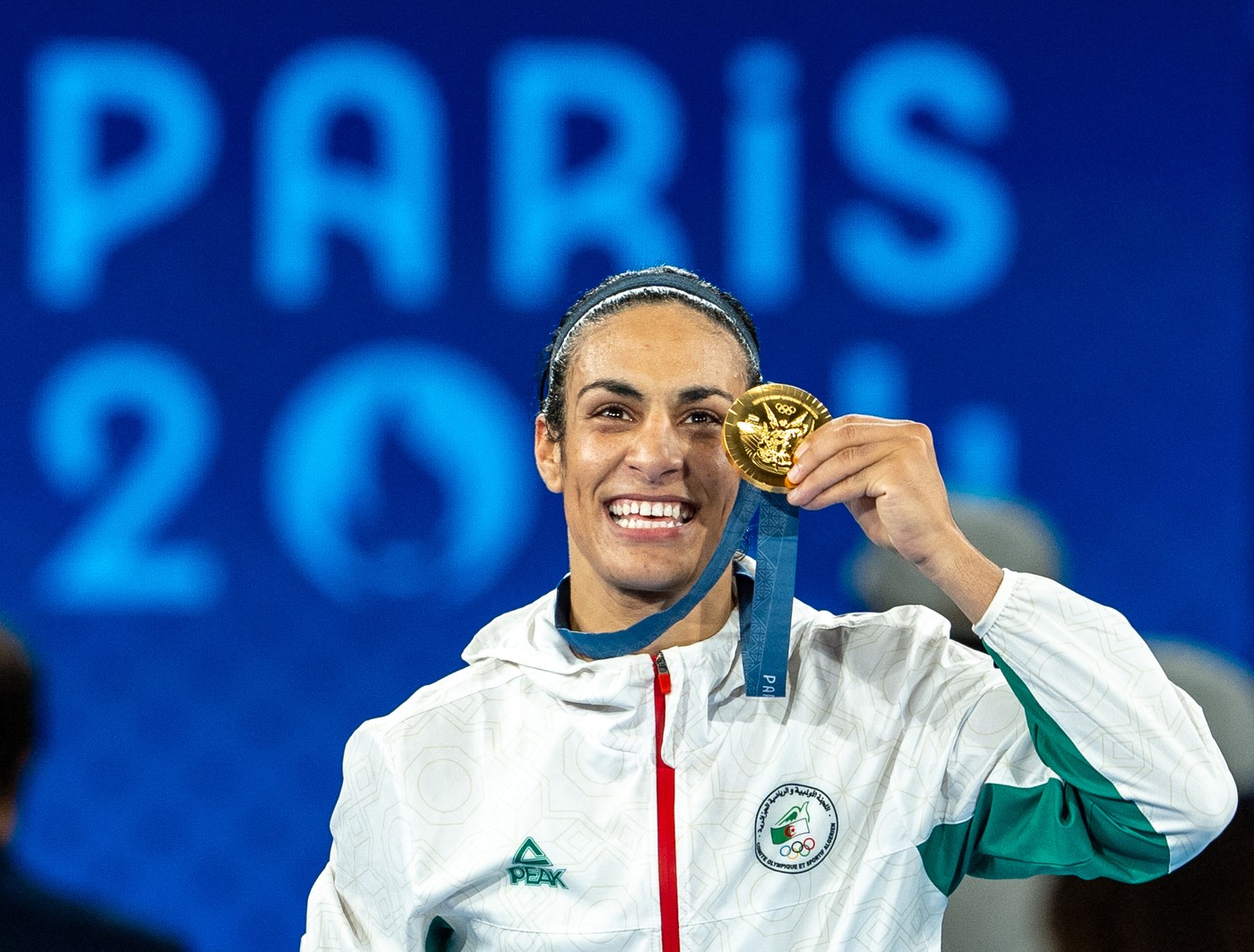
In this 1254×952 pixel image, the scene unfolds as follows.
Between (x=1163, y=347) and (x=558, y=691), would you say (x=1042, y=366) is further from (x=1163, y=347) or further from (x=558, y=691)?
(x=558, y=691)

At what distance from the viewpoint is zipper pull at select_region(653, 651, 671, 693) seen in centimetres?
231

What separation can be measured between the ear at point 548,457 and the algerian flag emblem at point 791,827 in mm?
757

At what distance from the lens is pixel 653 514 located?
240cm

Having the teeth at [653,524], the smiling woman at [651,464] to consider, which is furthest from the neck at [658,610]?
the teeth at [653,524]

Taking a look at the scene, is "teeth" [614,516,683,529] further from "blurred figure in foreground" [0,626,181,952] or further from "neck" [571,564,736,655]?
"blurred figure in foreground" [0,626,181,952]

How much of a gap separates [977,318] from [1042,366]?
0.22 m

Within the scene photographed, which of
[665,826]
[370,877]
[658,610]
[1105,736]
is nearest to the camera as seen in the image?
[1105,736]

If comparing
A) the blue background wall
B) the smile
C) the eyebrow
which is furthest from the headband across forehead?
Result: the blue background wall

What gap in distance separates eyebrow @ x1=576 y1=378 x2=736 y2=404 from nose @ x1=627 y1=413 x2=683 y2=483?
0.05m

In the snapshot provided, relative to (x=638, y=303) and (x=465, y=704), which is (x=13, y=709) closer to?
(x=465, y=704)

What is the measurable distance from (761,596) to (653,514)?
242mm

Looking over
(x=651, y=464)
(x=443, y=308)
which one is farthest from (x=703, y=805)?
(x=443, y=308)

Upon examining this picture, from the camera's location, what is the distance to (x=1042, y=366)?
3.91 meters

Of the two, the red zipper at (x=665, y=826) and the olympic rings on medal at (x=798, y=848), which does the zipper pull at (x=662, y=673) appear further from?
the olympic rings on medal at (x=798, y=848)
